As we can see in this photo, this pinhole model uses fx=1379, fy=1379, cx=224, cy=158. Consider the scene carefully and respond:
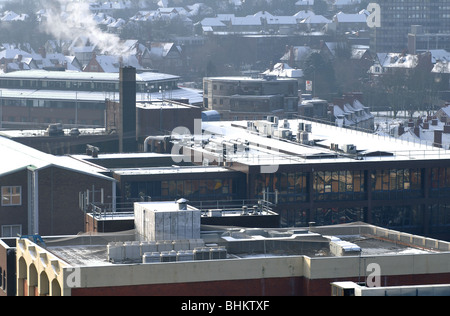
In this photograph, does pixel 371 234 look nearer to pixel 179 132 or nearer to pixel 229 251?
pixel 229 251

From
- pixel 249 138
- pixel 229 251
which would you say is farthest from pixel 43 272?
pixel 249 138

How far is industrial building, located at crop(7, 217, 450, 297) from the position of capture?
44.8m

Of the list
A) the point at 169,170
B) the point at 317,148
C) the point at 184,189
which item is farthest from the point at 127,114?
the point at 184,189

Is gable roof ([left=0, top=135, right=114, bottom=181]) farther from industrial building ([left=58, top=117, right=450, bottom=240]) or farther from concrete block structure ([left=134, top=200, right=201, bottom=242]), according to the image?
concrete block structure ([left=134, top=200, right=201, bottom=242])

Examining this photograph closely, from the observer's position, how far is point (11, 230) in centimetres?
6881

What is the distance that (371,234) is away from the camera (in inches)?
→ 2192

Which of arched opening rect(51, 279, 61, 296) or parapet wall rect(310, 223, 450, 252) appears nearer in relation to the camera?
arched opening rect(51, 279, 61, 296)

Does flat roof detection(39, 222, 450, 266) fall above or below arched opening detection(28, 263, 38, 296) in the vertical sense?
above

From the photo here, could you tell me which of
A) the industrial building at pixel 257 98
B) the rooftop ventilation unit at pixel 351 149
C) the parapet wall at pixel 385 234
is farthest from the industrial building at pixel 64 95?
the parapet wall at pixel 385 234

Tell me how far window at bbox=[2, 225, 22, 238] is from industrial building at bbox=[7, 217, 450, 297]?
53.6 ft

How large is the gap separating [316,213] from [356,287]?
37122mm

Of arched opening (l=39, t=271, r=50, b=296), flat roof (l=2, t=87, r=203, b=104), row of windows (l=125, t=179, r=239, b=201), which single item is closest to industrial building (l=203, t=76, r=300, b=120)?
flat roof (l=2, t=87, r=203, b=104)

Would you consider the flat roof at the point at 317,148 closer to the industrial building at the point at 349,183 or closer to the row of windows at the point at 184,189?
the industrial building at the point at 349,183

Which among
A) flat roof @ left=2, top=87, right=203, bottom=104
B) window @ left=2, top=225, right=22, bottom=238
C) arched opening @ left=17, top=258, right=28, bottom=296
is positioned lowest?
window @ left=2, top=225, right=22, bottom=238
